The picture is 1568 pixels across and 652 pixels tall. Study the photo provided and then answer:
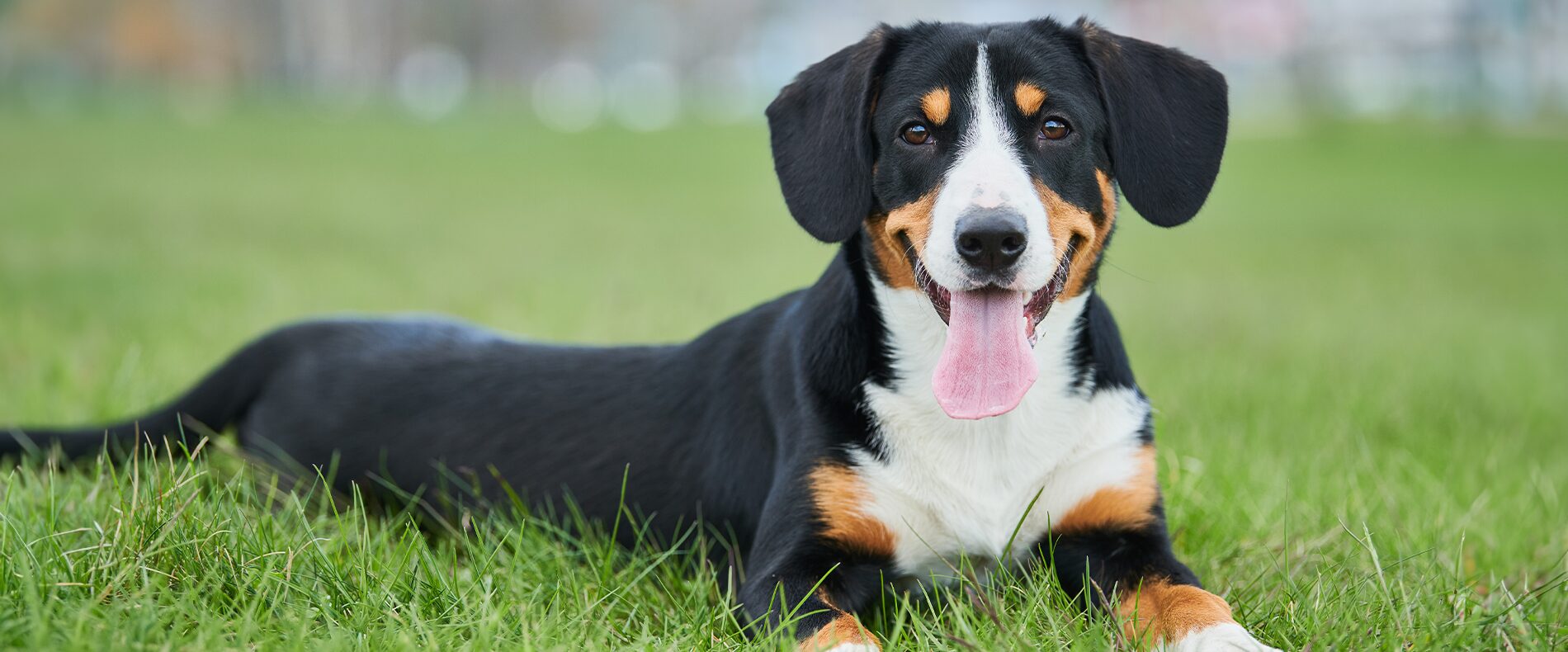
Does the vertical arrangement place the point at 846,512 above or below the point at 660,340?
above

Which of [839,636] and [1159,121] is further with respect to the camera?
[1159,121]

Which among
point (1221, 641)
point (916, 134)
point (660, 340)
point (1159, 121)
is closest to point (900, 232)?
point (916, 134)

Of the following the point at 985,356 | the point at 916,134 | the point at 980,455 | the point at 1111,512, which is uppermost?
the point at 916,134

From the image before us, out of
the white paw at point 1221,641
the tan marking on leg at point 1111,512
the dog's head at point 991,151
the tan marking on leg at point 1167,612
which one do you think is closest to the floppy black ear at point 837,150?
the dog's head at point 991,151

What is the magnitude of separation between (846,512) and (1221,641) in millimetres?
872

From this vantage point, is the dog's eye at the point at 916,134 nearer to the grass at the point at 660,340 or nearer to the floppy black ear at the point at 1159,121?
the floppy black ear at the point at 1159,121

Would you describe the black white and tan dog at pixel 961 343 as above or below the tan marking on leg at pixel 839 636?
above

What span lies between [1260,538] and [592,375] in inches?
77.4

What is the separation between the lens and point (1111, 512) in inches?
128

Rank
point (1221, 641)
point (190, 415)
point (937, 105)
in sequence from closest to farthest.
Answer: point (1221, 641) → point (937, 105) → point (190, 415)

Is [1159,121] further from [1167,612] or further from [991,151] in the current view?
[1167,612]

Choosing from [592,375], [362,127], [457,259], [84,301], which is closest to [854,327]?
[592,375]

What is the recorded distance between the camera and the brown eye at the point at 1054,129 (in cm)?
321

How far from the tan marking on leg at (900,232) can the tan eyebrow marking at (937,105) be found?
0.20m
